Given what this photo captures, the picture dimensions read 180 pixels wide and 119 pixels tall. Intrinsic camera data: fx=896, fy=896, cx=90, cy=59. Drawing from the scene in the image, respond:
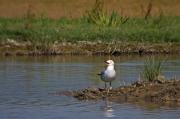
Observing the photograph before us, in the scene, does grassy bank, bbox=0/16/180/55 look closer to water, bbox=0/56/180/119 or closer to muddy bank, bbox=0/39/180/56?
muddy bank, bbox=0/39/180/56

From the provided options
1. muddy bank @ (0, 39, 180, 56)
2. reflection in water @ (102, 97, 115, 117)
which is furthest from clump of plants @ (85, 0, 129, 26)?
reflection in water @ (102, 97, 115, 117)

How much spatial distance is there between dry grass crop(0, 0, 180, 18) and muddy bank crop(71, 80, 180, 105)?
2217 cm

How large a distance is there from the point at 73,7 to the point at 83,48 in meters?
13.9

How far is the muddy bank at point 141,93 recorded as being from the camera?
1789cm

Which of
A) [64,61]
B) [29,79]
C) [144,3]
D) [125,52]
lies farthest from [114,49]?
[144,3]

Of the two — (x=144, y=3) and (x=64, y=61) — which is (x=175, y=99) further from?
(x=144, y=3)

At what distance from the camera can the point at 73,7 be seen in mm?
42938

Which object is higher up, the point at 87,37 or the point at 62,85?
the point at 87,37

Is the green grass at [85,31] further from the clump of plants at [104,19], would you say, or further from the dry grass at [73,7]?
the dry grass at [73,7]

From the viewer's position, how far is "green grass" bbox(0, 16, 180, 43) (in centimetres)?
3025

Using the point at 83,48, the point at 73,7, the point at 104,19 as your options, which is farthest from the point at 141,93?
the point at 73,7

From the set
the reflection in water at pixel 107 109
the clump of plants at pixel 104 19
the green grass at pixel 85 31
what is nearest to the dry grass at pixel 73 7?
the clump of plants at pixel 104 19

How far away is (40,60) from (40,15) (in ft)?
42.8

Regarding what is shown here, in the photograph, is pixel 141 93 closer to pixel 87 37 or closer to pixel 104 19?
pixel 87 37
